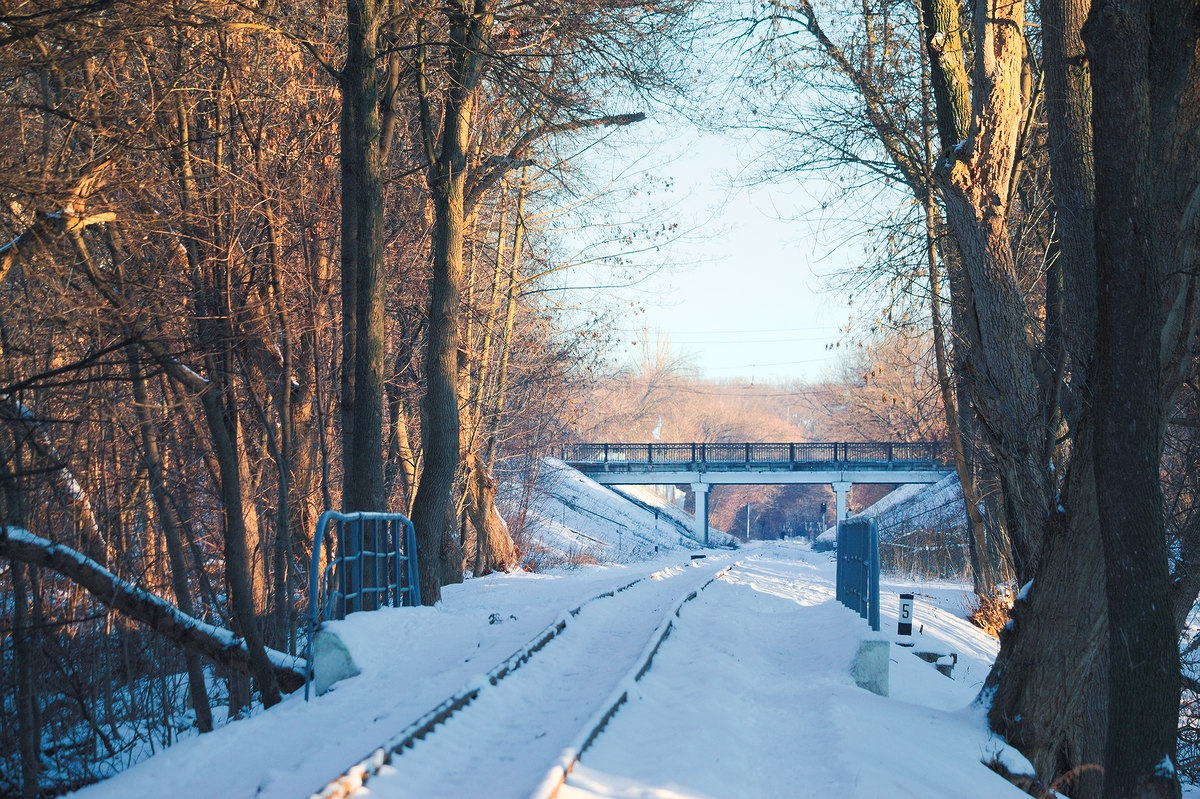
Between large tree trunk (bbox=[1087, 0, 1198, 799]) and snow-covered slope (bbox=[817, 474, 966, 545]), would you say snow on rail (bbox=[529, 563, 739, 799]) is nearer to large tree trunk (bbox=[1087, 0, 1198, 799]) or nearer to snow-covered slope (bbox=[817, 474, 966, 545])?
large tree trunk (bbox=[1087, 0, 1198, 799])

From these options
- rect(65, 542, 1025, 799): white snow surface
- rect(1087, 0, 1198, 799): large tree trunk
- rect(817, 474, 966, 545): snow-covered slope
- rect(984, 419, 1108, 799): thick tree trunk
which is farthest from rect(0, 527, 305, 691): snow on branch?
rect(817, 474, 966, 545): snow-covered slope

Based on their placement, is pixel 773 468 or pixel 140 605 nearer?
pixel 140 605

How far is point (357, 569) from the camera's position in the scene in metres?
9.41

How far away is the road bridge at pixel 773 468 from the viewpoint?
57688 millimetres

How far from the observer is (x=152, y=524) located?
12.4 metres

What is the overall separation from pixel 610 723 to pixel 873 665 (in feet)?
12.1

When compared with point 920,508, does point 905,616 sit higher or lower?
higher

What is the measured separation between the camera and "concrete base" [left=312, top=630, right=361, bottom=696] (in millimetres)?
7812

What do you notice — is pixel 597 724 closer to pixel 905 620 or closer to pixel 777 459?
pixel 905 620

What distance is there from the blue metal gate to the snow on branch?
759mm

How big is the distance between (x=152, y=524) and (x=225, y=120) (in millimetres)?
5539

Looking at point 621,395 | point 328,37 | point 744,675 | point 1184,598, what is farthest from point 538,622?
point 621,395

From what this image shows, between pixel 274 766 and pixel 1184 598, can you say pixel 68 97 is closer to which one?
pixel 274 766

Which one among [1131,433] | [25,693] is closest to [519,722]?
[1131,433]
